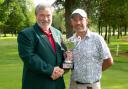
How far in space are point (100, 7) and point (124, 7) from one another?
5280 millimetres

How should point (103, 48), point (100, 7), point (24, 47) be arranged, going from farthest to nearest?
point (100, 7), point (103, 48), point (24, 47)

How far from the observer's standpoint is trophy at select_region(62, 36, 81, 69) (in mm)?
5414

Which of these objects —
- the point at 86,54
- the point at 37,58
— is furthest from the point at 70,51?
the point at 37,58

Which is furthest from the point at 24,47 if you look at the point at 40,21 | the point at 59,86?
the point at 59,86

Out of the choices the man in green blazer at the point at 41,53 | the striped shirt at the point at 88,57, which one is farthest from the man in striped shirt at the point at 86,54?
the man in green blazer at the point at 41,53

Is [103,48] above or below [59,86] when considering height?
above

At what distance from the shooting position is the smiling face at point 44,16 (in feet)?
17.1

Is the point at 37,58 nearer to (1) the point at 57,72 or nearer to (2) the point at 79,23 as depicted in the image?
(1) the point at 57,72

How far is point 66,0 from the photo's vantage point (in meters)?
40.8

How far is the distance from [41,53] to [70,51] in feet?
1.47

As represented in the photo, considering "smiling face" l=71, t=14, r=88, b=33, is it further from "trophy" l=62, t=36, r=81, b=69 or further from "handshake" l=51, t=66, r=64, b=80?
"handshake" l=51, t=66, r=64, b=80

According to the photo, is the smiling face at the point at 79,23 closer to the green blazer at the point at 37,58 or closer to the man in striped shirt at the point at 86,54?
the man in striped shirt at the point at 86,54

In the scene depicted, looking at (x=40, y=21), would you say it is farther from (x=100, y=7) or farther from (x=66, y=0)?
(x=100, y=7)

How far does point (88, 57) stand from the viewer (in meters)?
5.55
